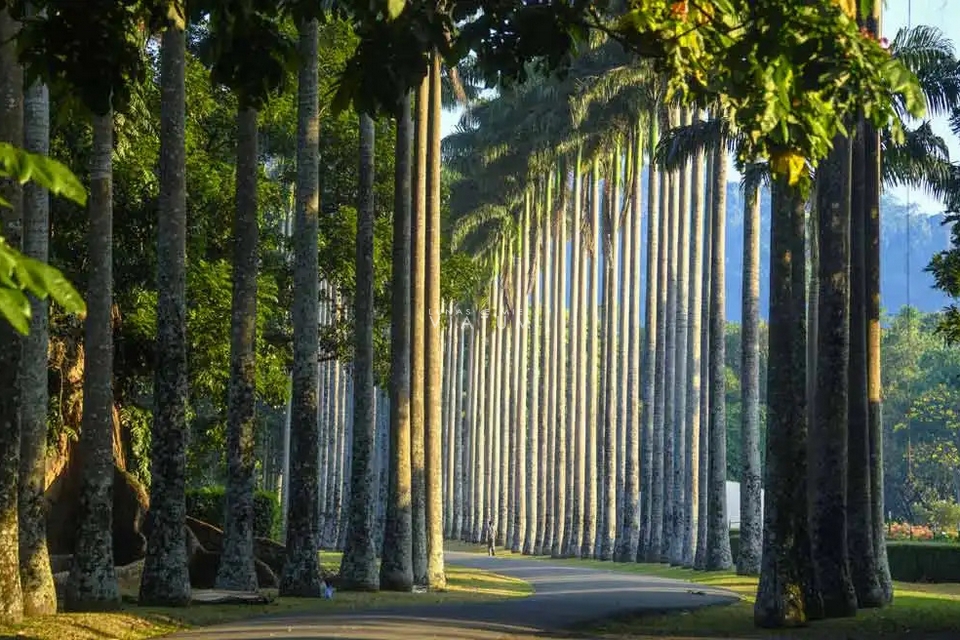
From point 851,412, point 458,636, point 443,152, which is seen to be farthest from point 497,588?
point 443,152

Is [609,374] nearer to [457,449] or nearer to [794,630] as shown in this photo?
[457,449]

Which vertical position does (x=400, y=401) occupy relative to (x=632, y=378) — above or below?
below

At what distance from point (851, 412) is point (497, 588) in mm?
12132

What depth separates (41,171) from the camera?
16.4 feet

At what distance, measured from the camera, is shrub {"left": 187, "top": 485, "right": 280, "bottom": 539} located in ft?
134

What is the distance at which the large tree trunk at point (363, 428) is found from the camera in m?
30.6

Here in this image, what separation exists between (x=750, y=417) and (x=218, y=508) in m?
14.9

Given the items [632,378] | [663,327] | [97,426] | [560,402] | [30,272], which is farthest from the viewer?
[560,402]

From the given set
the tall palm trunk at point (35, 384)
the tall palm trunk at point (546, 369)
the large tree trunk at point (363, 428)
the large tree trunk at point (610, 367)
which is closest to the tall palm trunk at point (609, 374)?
the large tree trunk at point (610, 367)

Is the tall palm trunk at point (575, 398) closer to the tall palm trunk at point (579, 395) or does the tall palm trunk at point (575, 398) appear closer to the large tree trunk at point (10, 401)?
the tall palm trunk at point (579, 395)

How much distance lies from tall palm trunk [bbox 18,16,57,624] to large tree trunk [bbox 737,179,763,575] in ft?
83.7

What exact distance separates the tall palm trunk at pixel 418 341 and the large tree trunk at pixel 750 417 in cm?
1078

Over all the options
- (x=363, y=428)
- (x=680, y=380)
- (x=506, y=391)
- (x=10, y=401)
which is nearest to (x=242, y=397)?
(x=363, y=428)

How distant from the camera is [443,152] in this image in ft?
261
